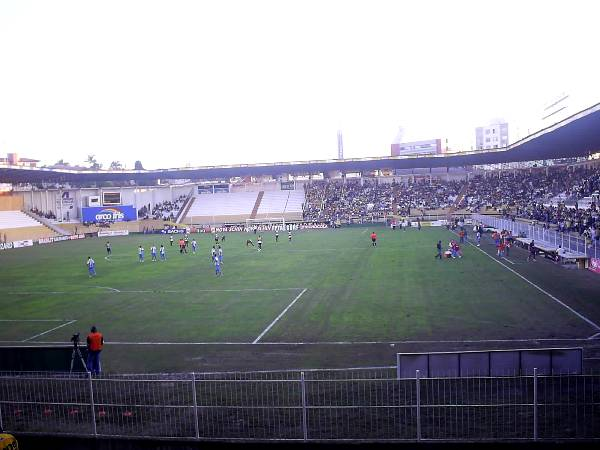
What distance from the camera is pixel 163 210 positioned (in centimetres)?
9369

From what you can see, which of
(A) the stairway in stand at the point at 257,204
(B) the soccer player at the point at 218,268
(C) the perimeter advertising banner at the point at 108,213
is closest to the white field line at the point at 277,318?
(B) the soccer player at the point at 218,268

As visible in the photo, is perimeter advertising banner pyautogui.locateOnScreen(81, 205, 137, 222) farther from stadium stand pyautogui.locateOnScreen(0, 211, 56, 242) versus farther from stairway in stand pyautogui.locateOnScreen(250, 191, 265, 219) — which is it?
stairway in stand pyautogui.locateOnScreen(250, 191, 265, 219)

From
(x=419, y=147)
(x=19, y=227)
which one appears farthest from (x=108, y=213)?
(x=419, y=147)

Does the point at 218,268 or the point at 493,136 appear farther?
the point at 493,136

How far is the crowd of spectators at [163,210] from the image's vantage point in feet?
299

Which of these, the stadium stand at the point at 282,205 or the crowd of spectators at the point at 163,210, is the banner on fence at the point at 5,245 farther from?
the stadium stand at the point at 282,205

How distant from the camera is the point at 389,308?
2247cm

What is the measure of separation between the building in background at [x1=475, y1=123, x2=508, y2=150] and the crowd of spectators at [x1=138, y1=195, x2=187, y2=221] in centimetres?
10449

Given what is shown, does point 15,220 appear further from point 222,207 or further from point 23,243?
point 222,207

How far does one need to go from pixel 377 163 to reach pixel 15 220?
49.9m

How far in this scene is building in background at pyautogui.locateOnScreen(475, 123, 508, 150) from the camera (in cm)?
16812

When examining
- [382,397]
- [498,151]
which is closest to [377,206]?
[498,151]

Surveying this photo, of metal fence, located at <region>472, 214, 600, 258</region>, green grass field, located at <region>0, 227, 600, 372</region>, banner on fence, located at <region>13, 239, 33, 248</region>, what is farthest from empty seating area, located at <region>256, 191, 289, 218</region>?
green grass field, located at <region>0, 227, 600, 372</region>

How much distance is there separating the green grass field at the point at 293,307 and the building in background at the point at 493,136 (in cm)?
13739
